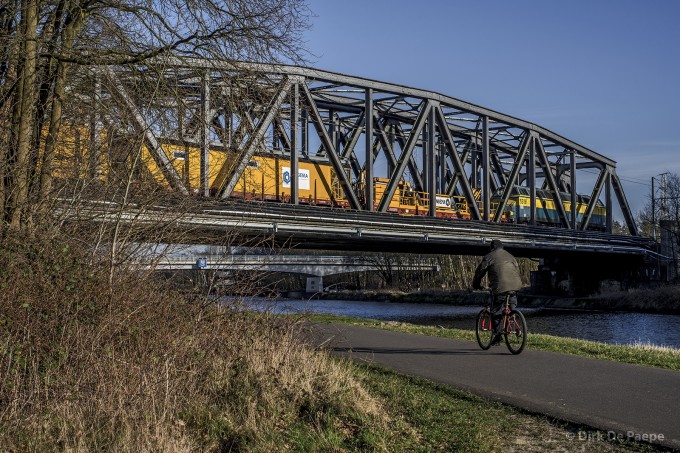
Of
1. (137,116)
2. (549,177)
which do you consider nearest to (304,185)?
(549,177)

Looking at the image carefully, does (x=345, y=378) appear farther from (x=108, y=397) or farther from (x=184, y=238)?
(x=184, y=238)

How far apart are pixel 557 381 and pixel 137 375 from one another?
4852 millimetres

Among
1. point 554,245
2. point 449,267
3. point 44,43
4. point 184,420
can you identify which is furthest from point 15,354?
point 449,267

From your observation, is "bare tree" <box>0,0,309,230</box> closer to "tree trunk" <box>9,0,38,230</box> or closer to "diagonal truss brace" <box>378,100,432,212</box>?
"tree trunk" <box>9,0,38,230</box>

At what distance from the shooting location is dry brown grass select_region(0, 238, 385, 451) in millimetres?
6328

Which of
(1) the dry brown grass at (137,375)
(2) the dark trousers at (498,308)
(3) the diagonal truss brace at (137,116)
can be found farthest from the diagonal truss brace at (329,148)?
(1) the dry brown grass at (137,375)

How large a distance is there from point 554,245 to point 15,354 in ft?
131

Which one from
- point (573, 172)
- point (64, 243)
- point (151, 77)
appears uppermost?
point (573, 172)

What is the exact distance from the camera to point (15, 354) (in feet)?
24.0

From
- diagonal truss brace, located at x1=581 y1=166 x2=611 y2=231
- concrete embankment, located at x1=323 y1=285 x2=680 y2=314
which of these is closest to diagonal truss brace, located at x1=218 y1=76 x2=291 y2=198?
concrete embankment, located at x1=323 y1=285 x2=680 y2=314

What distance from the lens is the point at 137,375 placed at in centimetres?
720

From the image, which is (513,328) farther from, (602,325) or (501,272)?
(602,325)

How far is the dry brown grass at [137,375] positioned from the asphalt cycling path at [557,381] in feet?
5.61

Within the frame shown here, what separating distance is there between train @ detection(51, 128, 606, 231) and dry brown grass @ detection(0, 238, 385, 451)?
251 cm
